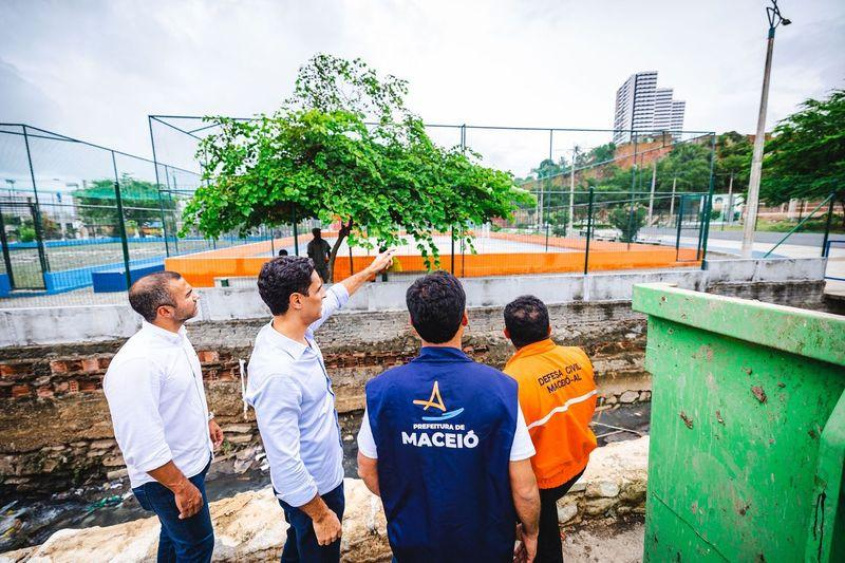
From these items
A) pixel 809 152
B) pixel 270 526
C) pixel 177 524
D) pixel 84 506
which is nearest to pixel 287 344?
pixel 177 524

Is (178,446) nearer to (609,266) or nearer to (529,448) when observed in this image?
(529,448)

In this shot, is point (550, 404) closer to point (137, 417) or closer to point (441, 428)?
point (441, 428)

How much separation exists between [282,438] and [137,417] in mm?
695

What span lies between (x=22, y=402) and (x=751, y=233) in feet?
45.9

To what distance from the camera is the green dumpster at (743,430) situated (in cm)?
89

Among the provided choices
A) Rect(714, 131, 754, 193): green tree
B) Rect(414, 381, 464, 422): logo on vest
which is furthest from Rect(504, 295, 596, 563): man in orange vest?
Rect(714, 131, 754, 193): green tree

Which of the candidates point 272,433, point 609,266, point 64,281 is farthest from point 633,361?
point 64,281

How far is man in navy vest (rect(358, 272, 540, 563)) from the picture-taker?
3.84ft

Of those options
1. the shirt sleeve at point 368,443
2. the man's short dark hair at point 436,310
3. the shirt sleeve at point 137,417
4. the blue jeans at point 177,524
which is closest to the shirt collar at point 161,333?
the shirt sleeve at point 137,417

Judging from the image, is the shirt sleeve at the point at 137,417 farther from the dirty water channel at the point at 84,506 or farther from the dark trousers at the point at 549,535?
the dirty water channel at the point at 84,506

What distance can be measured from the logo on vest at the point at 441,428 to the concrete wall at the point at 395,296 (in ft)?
12.3

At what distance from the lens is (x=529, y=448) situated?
4.06 ft

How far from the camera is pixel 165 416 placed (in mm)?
1755

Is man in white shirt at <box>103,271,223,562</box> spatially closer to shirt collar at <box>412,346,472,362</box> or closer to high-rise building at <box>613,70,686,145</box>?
shirt collar at <box>412,346,472,362</box>
